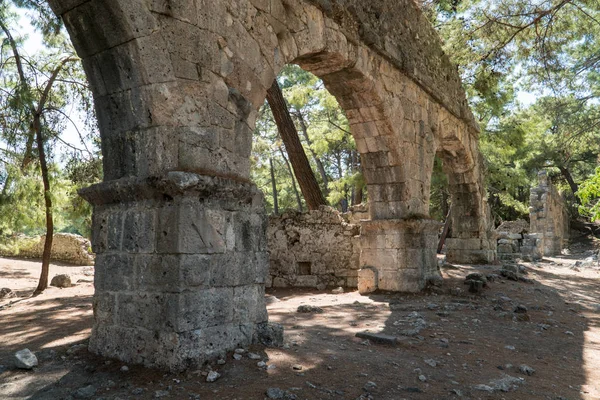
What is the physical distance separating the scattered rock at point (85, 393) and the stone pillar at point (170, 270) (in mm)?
389

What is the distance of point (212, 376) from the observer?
3.00m

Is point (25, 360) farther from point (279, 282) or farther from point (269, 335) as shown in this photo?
point (279, 282)

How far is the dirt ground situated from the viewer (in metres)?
2.96

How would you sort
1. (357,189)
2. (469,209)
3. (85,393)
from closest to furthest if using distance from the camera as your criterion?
(85,393) → (469,209) → (357,189)

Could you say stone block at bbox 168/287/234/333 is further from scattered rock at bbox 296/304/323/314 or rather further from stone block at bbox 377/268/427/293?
stone block at bbox 377/268/427/293

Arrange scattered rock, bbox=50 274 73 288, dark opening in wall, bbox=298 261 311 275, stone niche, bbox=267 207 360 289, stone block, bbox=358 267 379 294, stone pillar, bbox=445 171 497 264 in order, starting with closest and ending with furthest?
stone block, bbox=358 267 379 294 → stone niche, bbox=267 207 360 289 → dark opening in wall, bbox=298 261 311 275 → scattered rock, bbox=50 274 73 288 → stone pillar, bbox=445 171 497 264

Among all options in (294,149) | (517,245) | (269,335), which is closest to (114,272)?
(269,335)

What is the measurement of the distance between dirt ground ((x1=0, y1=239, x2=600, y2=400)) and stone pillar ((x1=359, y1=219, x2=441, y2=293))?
12.2 inches

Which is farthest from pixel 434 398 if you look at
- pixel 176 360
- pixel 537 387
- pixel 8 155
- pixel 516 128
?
pixel 516 128

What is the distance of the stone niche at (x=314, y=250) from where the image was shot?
9.05 metres

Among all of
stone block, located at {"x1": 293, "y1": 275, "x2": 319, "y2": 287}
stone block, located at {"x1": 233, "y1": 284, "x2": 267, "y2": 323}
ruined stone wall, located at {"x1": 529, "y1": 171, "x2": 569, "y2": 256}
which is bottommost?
stone block, located at {"x1": 293, "y1": 275, "x2": 319, "y2": 287}

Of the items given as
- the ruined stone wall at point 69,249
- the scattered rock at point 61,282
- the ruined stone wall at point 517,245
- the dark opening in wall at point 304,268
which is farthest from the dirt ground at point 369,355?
the ruined stone wall at point 517,245

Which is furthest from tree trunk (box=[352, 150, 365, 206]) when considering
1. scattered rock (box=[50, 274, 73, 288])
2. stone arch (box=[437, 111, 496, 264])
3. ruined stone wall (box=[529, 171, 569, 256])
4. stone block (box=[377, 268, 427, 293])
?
ruined stone wall (box=[529, 171, 569, 256])

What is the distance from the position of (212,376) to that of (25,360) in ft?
4.35
